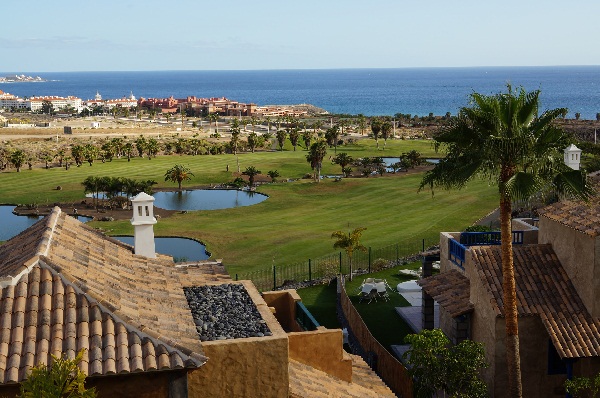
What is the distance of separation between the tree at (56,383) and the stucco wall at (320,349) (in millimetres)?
6514

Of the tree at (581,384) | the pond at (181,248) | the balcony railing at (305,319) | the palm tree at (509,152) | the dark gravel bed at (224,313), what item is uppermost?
the palm tree at (509,152)

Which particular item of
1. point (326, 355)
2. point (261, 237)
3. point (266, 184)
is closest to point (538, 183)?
point (326, 355)

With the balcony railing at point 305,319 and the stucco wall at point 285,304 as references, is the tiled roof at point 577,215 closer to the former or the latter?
the balcony railing at point 305,319

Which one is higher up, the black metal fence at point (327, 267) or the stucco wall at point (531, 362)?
the stucco wall at point (531, 362)

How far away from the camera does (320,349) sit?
16016 mm

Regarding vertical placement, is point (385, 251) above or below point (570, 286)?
below

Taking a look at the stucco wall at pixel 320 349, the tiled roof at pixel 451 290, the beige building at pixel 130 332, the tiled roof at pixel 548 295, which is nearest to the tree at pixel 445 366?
the stucco wall at pixel 320 349

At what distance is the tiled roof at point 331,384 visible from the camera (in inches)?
548

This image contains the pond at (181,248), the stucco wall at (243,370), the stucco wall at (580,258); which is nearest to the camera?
the stucco wall at (243,370)

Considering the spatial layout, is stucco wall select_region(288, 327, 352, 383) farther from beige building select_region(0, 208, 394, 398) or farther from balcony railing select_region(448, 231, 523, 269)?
balcony railing select_region(448, 231, 523, 269)

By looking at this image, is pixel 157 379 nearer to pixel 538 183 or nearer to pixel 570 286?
pixel 538 183

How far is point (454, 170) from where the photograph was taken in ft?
51.9

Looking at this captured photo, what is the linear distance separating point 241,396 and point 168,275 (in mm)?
4498

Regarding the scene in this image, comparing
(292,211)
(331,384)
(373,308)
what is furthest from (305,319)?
(292,211)
